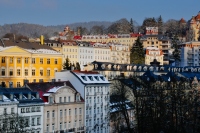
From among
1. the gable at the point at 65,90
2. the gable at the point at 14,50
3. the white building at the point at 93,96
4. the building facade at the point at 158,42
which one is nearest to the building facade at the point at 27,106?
the gable at the point at 65,90

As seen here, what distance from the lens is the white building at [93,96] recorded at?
69125 mm

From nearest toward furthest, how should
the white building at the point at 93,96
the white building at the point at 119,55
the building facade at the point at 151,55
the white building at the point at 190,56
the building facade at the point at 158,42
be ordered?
the white building at the point at 93,96
the white building at the point at 119,55
the building facade at the point at 151,55
the white building at the point at 190,56
the building facade at the point at 158,42

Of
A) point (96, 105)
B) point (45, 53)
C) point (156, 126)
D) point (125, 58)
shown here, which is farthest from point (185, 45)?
point (156, 126)

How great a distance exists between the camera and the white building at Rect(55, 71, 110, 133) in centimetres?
6912

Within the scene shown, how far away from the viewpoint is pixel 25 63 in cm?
8556

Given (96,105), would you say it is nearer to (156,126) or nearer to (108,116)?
(108,116)

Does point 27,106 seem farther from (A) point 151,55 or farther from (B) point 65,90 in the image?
(A) point 151,55

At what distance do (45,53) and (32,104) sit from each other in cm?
3162

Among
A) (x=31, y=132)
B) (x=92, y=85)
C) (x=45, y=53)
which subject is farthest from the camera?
(x=45, y=53)

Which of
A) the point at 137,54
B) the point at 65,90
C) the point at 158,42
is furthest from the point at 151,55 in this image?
the point at 65,90

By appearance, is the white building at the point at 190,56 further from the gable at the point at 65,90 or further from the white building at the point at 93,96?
the gable at the point at 65,90

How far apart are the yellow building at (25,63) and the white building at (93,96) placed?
1240 centimetres

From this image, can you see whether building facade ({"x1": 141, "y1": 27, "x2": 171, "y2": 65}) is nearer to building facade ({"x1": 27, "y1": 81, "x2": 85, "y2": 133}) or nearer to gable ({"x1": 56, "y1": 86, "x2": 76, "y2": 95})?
building facade ({"x1": 27, "y1": 81, "x2": 85, "y2": 133})

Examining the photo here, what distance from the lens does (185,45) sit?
177 m
